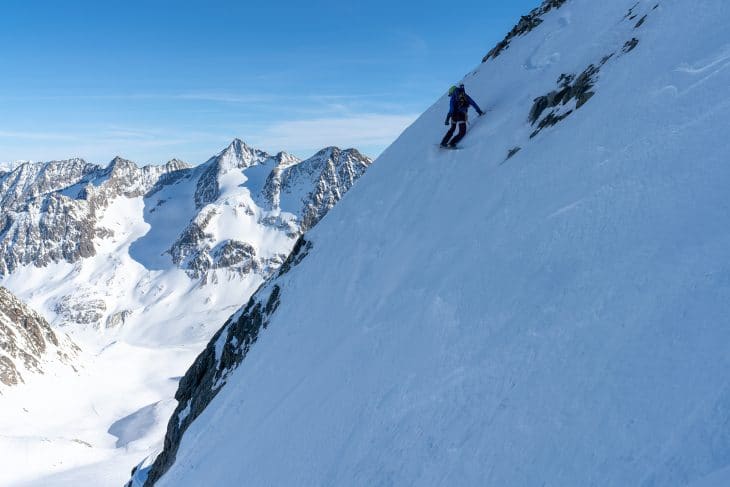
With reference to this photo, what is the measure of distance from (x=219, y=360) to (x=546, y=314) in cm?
2316

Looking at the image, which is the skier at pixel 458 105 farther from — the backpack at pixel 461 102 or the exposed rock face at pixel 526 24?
the exposed rock face at pixel 526 24

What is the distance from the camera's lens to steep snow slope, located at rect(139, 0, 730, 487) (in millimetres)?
4918

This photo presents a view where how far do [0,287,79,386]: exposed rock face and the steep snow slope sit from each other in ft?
334

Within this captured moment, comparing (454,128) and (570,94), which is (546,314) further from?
(454,128)

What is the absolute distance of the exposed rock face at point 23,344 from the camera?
308 feet

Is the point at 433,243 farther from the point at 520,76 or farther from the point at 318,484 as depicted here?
the point at 520,76

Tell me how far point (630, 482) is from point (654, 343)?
5.44 feet

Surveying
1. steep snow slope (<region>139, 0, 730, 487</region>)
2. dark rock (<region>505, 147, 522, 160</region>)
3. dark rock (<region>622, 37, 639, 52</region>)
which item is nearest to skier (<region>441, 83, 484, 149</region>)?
steep snow slope (<region>139, 0, 730, 487</region>)

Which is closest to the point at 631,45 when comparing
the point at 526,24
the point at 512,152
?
the point at 512,152

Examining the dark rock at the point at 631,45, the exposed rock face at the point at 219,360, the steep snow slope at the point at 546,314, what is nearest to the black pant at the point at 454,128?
the steep snow slope at the point at 546,314

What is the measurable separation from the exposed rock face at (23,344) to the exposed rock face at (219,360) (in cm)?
8864

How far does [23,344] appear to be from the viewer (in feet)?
333

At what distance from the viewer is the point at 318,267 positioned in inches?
857

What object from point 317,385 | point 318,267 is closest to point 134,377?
point 318,267
